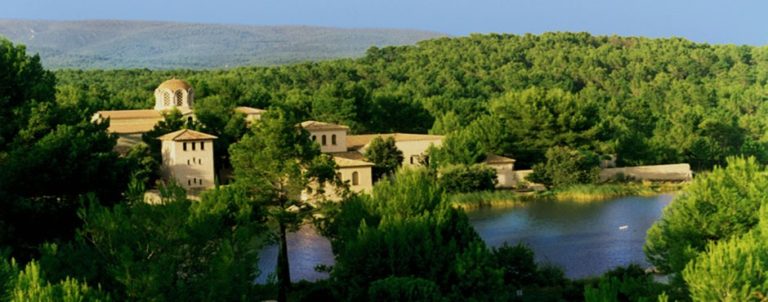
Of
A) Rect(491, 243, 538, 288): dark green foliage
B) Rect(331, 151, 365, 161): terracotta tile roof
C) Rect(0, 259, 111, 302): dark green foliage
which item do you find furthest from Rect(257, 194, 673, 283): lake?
Rect(0, 259, 111, 302): dark green foliage

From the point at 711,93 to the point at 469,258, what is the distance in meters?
47.4

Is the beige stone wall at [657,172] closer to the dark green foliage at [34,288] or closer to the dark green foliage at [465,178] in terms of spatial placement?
the dark green foliage at [465,178]

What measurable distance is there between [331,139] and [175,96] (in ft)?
22.4

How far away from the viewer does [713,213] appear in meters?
17.3

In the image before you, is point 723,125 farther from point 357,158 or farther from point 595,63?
point 595,63

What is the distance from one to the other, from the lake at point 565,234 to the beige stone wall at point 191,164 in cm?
673

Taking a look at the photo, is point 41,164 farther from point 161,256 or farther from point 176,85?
point 176,85

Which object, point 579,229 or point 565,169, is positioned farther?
point 565,169

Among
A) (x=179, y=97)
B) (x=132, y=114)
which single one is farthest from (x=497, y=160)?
(x=132, y=114)

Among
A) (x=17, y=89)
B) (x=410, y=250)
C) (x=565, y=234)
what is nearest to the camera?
(x=410, y=250)

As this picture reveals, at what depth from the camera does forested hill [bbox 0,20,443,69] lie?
69613 mm

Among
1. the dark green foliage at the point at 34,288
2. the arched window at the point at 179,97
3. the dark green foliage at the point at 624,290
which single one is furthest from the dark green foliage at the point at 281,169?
the arched window at the point at 179,97

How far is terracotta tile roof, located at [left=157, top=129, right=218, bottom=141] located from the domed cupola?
581cm

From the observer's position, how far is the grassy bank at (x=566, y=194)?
3272 centimetres
